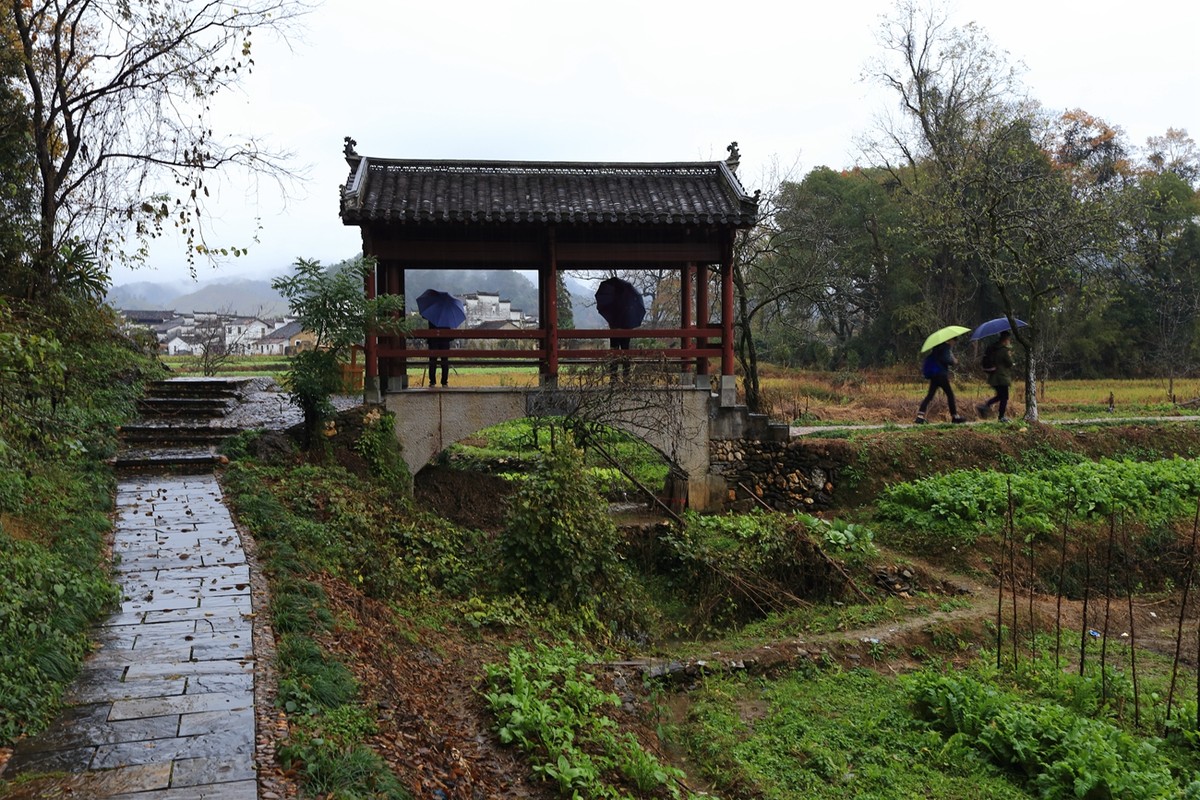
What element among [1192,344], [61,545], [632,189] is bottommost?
[61,545]

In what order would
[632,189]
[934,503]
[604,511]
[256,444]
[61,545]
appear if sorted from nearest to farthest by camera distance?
1. [61,545]
2. [604,511]
3. [256,444]
4. [934,503]
5. [632,189]

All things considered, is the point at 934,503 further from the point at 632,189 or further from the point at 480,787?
the point at 480,787

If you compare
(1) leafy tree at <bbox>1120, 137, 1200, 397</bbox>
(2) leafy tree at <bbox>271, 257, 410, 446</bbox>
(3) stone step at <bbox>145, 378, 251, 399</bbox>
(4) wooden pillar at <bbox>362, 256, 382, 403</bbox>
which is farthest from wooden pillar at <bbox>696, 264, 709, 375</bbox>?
(1) leafy tree at <bbox>1120, 137, 1200, 397</bbox>

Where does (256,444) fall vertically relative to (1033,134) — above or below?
below

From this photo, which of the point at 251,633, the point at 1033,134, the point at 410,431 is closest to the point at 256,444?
the point at 410,431

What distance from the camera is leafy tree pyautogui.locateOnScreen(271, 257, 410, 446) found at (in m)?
11.0

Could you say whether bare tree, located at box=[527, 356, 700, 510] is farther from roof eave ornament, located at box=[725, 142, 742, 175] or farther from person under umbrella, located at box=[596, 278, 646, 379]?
roof eave ornament, located at box=[725, 142, 742, 175]

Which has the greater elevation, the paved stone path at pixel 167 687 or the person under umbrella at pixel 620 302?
the person under umbrella at pixel 620 302

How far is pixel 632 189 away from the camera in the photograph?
14016 millimetres

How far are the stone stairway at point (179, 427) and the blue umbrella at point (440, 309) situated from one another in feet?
11.4

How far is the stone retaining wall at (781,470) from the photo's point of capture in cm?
1383

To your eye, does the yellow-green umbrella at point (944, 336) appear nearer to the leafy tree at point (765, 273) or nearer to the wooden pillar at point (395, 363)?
the leafy tree at point (765, 273)

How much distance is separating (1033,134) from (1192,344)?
382 inches

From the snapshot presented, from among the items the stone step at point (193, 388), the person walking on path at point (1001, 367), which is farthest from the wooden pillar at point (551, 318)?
the person walking on path at point (1001, 367)
